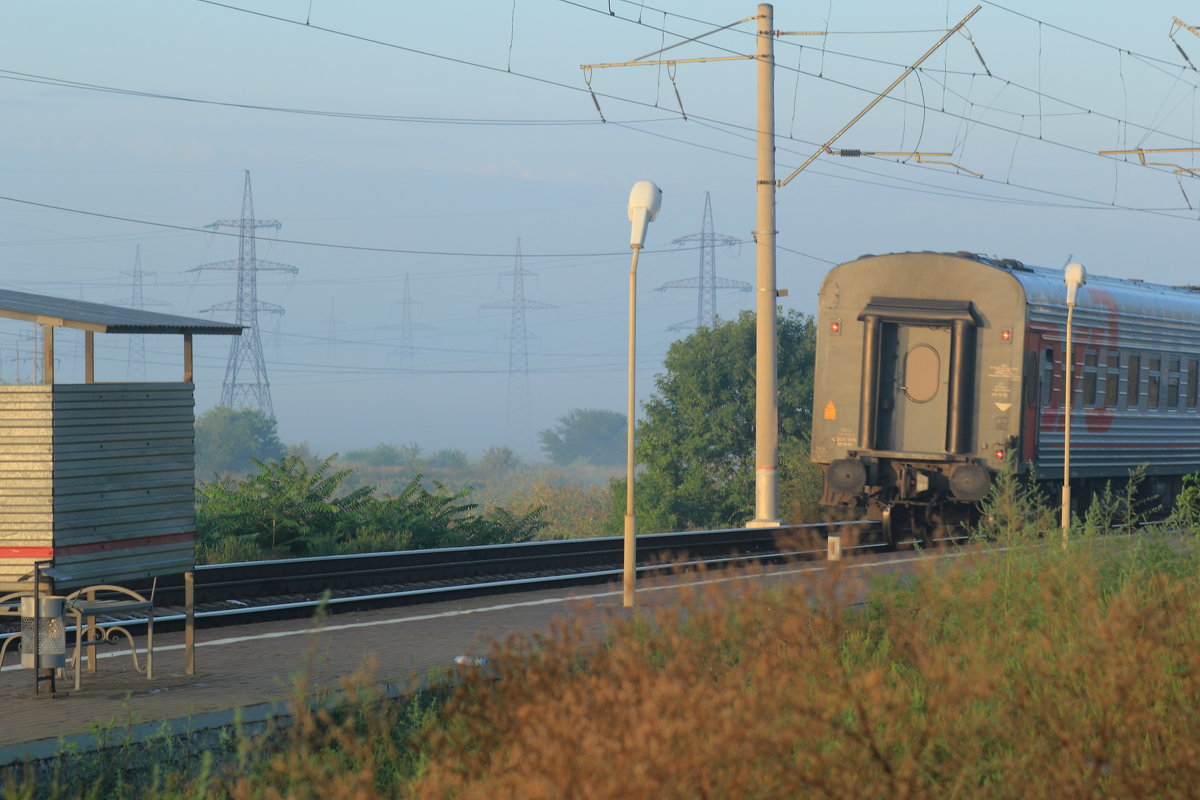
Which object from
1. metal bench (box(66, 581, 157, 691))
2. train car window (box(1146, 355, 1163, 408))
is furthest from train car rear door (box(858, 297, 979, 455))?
metal bench (box(66, 581, 157, 691))

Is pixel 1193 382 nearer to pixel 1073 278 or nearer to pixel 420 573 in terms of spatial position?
pixel 1073 278

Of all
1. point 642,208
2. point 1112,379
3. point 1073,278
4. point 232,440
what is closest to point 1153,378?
point 1112,379

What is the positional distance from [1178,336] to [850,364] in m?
7.00

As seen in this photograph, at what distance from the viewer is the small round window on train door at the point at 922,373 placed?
19.8 meters

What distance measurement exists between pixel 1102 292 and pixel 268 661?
15519 mm

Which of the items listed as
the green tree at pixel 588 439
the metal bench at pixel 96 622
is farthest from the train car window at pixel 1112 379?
the green tree at pixel 588 439

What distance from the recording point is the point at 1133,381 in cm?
2248

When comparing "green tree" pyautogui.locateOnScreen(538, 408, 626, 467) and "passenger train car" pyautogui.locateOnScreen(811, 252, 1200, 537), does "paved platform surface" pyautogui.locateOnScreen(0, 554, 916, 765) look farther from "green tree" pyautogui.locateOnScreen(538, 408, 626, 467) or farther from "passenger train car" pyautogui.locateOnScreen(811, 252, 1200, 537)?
"green tree" pyautogui.locateOnScreen(538, 408, 626, 467)

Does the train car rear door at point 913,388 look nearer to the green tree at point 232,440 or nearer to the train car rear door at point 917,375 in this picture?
the train car rear door at point 917,375

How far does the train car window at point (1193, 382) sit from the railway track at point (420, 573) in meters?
7.79

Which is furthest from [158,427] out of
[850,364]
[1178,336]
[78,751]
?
[1178,336]

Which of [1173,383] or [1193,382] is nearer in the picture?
[1173,383]

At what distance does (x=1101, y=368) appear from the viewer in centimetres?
2155

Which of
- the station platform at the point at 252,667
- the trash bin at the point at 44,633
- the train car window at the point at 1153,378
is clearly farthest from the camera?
the train car window at the point at 1153,378
